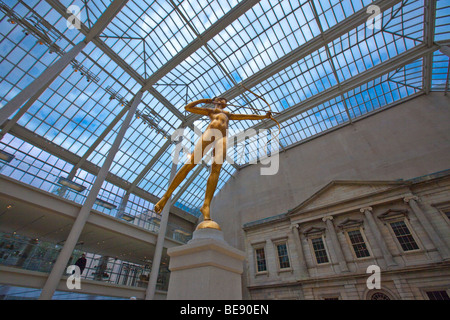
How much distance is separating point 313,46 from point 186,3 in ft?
37.5

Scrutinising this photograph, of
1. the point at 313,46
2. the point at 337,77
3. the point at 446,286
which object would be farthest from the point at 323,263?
the point at 313,46

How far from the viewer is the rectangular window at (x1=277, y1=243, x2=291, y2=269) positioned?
22666 mm

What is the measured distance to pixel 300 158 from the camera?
2969cm

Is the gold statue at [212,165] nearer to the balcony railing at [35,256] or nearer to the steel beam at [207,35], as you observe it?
the balcony railing at [35,256]

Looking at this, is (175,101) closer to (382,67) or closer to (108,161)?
(108,161)

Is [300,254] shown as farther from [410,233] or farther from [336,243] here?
[410,233]

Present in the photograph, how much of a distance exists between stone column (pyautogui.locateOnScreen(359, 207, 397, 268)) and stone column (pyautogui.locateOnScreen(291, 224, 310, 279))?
239 inches

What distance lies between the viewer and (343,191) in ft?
73.3

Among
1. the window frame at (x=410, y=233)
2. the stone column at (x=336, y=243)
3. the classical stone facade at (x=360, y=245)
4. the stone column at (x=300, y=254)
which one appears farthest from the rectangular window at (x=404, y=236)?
the stone column at (x=300, y=254)

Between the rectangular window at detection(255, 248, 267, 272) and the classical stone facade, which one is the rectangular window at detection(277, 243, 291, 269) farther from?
the rectangular window at detection(255, 248, 267, 272)

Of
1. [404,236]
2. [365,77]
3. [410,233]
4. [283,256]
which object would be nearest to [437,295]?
[404,236]

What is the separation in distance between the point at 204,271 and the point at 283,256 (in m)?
21.4

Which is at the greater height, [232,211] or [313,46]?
[313,46]
